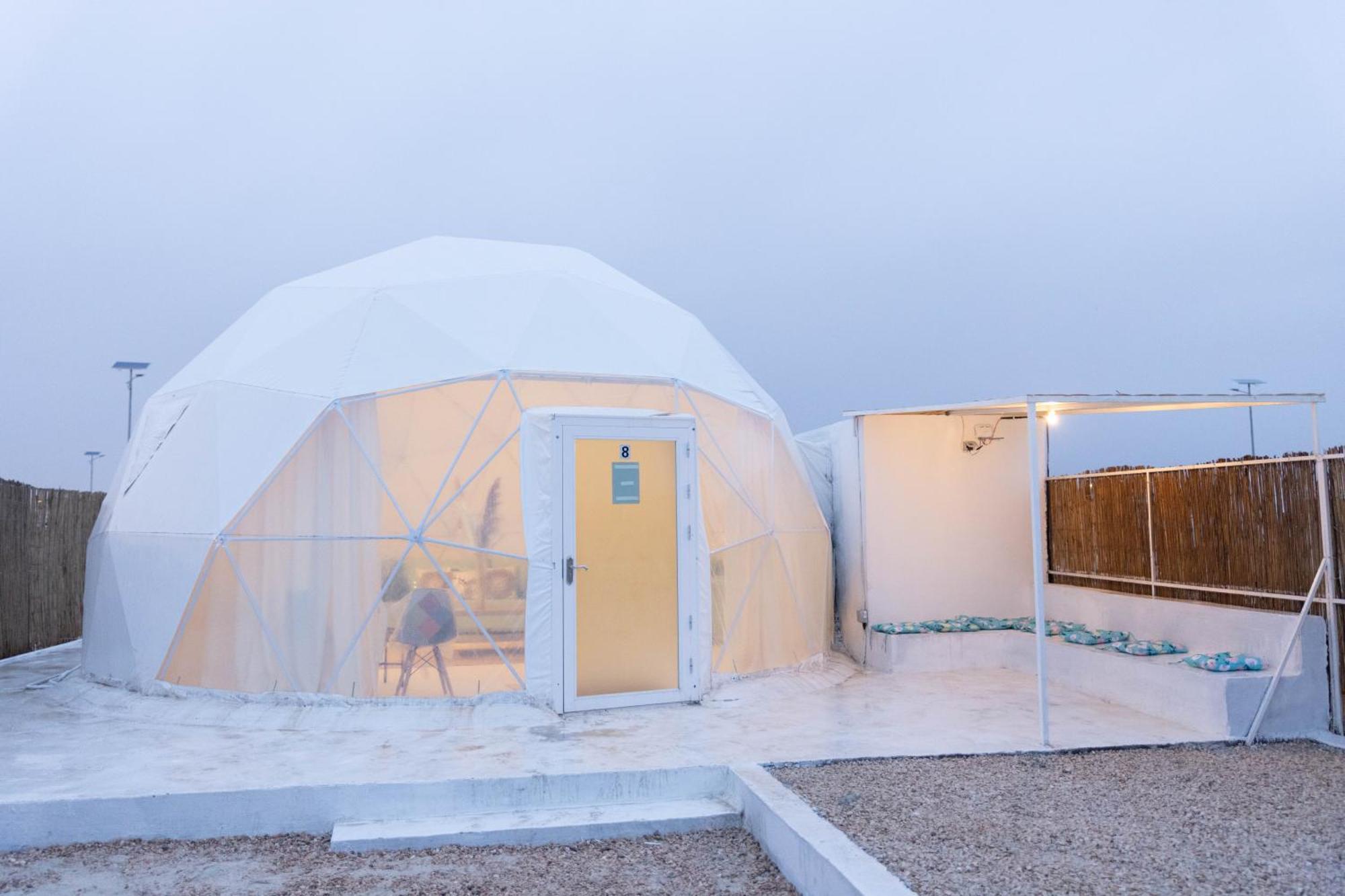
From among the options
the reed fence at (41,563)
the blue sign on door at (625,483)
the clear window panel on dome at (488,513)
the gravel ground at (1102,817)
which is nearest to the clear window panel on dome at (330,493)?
the clear window panel on dome at (488,513)

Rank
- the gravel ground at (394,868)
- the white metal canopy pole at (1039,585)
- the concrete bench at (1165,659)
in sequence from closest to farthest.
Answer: the gravel ground at (394,868) < the white metal canopy pole at (1039,585) < the concrete bench at (1165,659)

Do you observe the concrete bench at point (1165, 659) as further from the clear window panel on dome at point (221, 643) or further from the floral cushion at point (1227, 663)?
the clear window panel on dome at point (221, 643)

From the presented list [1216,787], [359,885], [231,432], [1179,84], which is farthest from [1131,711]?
[1179,84]

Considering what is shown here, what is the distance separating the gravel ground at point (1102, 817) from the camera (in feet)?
13.1

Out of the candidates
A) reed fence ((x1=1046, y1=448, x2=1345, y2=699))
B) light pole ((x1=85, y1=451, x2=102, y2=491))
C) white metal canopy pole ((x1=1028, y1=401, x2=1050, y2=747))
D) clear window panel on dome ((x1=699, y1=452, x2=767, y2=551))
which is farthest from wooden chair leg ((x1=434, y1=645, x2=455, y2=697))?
light pole ((x1=85, y1=451, x2=102, y2=491))

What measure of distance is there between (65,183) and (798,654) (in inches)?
611

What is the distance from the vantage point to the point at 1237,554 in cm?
799

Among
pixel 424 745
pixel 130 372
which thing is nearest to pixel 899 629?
pixel 424 745

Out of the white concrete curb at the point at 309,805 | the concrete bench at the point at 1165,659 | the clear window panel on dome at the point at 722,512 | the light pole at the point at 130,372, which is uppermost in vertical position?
the light pole at the point at 130,372

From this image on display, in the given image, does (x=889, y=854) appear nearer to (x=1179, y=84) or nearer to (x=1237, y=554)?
(x=1237, y=554)

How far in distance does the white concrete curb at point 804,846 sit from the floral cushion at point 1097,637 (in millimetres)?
4619

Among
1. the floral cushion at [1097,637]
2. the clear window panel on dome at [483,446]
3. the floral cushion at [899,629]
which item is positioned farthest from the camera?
the floral cushion at [899,629]

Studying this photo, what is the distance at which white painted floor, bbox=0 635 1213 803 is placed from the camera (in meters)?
5.91

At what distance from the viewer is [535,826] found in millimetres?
5336
